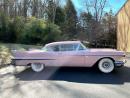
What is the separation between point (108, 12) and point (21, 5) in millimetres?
10671

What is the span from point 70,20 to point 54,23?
6.21ft

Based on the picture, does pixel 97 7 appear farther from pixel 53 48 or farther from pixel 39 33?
pixel 53 48

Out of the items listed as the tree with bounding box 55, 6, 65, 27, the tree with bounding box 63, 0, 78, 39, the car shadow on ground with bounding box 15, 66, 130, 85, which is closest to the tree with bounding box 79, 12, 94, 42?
the tree with bounding box 63, 0, 78, 39

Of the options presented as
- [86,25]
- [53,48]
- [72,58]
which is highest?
[86,25]

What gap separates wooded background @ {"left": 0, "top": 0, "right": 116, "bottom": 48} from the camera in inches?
1003

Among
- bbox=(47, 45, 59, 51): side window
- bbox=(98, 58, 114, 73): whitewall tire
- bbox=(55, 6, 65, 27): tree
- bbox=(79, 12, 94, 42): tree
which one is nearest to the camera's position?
bbox=(98, 58, 114, 73): whitewall tire

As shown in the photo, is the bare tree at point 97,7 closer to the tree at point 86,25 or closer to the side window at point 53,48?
the tree at point 86,25

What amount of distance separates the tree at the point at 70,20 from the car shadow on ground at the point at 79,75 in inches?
737

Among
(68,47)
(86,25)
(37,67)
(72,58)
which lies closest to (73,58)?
(72,58)

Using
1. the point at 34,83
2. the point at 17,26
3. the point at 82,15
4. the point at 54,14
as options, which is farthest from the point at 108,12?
the point at 34,83

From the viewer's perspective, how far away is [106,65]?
9492 millimetres

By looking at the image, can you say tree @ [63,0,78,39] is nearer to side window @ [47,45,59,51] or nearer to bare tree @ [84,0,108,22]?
bare tree @ [84,0,108,22]

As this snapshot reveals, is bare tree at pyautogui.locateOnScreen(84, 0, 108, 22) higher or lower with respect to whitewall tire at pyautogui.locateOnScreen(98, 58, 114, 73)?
higher

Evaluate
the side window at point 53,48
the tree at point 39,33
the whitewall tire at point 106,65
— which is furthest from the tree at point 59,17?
the whitewall tire at point 106,65
